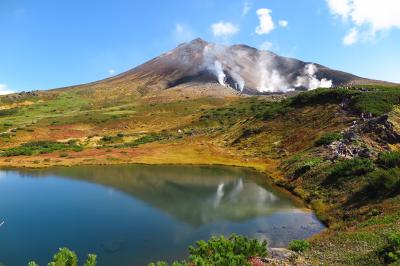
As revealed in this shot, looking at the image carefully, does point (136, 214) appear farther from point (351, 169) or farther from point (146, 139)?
point (146, 139)

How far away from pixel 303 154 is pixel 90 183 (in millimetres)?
31759

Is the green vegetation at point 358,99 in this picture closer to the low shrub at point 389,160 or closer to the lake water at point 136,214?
the lake water at point 136,214

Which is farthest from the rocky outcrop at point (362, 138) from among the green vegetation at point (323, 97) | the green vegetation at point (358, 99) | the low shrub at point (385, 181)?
the green vegetation at point (323, 97)

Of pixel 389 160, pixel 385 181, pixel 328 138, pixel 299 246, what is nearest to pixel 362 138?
pixel 328 138

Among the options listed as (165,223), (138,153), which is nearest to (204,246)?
(165,223)

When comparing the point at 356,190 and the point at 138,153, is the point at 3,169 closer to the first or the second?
the point at 138,153

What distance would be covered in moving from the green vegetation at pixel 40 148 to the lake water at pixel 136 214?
2812cm

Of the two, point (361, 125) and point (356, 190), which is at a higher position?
point (361, 125)

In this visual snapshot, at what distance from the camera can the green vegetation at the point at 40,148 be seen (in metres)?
93.4

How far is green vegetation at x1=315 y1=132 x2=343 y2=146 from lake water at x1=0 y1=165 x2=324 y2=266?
37.3 feet

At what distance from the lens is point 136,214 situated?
134 feet

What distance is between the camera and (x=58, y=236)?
1312 inches

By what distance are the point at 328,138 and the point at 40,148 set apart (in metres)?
66.0

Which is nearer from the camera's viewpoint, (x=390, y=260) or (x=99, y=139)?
(x=390, y=260)
